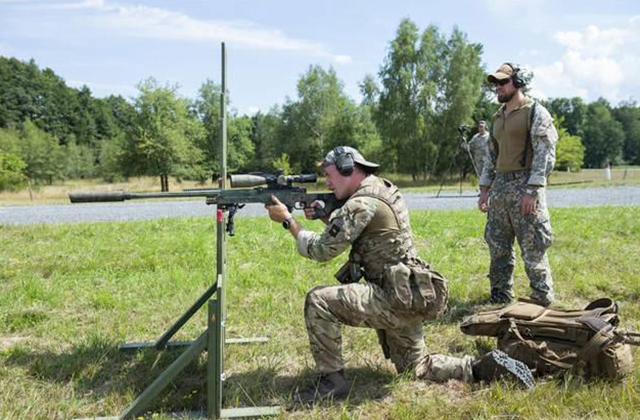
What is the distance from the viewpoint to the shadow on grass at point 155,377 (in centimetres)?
440

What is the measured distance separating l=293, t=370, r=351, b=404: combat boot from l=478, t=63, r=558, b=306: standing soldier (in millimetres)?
2530

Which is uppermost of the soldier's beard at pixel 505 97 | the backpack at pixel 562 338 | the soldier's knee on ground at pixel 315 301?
the soldier's beard at pixel 505 97

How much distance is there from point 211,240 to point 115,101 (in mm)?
118535

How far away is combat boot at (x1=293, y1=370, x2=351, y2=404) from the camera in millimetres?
4219

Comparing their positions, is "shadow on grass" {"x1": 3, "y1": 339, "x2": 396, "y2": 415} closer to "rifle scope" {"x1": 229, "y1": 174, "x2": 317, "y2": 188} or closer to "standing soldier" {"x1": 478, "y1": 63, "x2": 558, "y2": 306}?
"rifle scope" {"x1": 229, "y1": 174, "x2": 317, "y2": 188}

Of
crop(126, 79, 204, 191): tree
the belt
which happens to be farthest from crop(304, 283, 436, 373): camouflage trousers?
crop(126, 79, 204, 191): tree

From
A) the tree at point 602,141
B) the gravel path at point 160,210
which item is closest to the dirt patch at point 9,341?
the gravel path at point 160,210

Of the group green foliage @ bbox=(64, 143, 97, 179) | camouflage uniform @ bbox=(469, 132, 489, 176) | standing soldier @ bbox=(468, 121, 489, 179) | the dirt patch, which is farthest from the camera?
green foliage @ bbox=(64, 143, 97, 179)

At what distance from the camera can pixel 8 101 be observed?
9250 centimetres

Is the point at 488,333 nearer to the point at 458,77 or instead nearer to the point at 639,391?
the point at 639,391

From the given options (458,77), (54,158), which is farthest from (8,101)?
(458,77)

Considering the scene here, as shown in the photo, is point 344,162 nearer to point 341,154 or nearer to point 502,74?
point 341,154

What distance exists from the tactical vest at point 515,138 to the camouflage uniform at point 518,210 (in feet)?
0.03

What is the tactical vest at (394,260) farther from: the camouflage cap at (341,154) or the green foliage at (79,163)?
the green foliage at (79,163)
